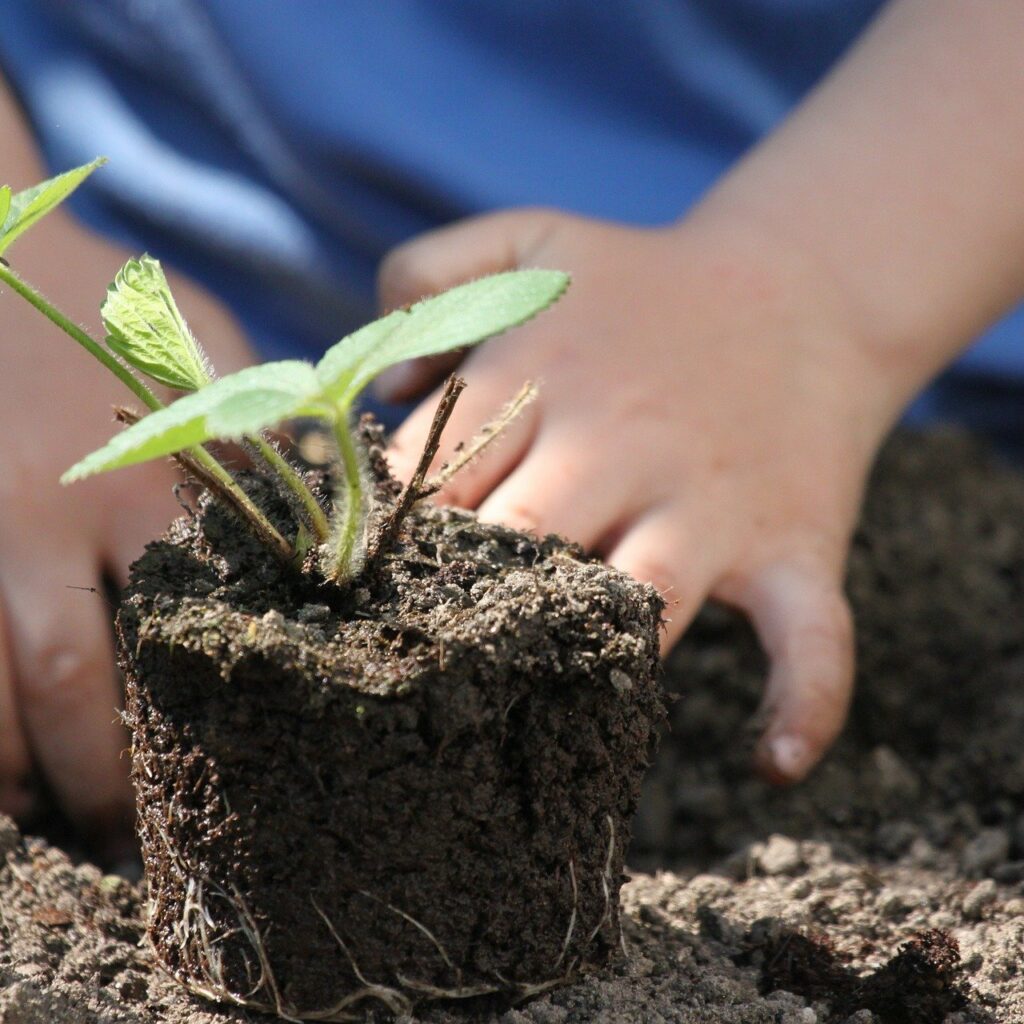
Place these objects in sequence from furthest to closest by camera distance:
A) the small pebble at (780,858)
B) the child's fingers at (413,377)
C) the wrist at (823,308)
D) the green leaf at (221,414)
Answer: the wrist at (823,308) < the child's fingers at (413,377) < the small pebble at (780,858) < the green leaf at (221,414)

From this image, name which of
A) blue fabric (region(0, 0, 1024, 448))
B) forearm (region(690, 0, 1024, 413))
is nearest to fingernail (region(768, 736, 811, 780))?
forearm (region(690, 0, 1024, 413))

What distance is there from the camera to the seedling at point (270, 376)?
0.62 m

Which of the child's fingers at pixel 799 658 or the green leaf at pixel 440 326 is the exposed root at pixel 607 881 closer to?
the green leaf at pixel 440 326

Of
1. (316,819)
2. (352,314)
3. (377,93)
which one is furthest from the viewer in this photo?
(352,314)

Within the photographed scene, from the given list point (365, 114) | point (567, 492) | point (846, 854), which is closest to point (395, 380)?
point (567, 492)

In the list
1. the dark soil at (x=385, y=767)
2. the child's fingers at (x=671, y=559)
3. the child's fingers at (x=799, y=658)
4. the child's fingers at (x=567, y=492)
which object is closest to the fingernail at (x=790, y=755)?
the child's fingers at (x=799, y=658)

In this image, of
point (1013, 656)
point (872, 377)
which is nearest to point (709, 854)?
point (1013, 656)

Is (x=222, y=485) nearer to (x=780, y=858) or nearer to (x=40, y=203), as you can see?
(x=40, y=203)

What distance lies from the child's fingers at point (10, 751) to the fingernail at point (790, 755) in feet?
2.80

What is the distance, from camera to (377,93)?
1783 millimetres

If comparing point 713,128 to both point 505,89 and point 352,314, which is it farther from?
point 352,314

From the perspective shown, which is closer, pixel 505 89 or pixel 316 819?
pixel 316 819

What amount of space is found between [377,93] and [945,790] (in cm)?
128

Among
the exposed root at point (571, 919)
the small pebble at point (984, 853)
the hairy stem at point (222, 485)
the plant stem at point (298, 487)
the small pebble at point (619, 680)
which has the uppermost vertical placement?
the small pebble at point (619, 680)
